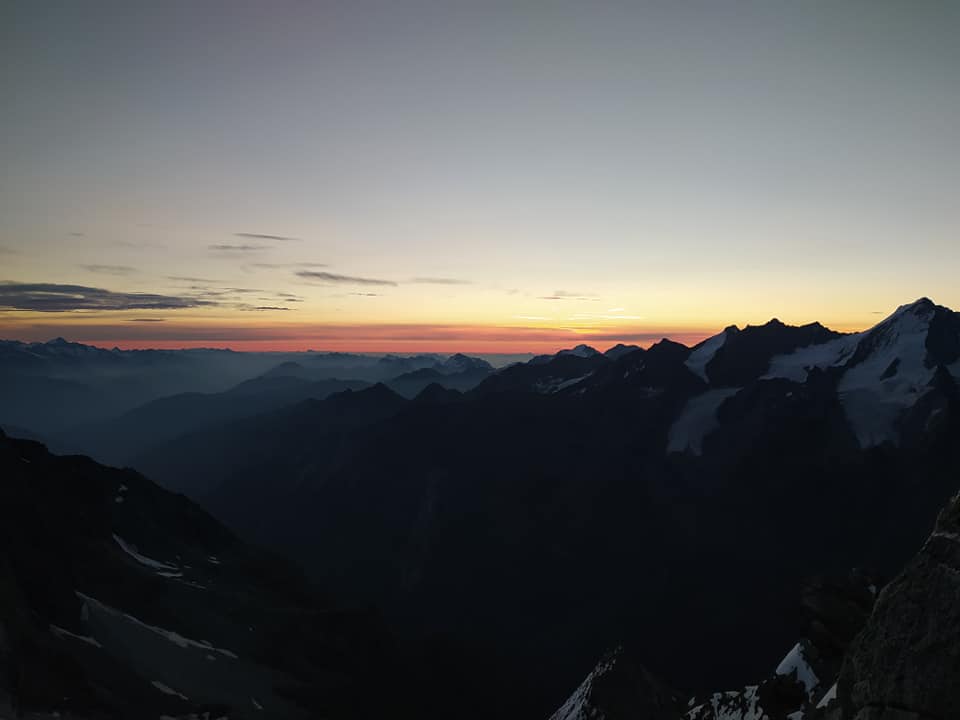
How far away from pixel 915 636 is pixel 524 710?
15927cm

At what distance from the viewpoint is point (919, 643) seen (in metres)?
21.8

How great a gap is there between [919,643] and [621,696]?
6183 centimetres

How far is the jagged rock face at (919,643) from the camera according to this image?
20.8m

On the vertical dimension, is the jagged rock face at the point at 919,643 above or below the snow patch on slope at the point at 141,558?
above

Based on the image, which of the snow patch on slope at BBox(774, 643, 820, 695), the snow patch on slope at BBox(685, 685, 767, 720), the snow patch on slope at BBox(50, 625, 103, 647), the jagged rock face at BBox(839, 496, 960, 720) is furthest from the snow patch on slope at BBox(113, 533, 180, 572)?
the jagged rock face at BBox(839, 496, 960, 720)

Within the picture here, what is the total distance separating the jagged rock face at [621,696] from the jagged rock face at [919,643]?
5596 cm

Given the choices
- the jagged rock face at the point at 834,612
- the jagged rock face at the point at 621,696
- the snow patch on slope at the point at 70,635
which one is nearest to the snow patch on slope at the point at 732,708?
the jagged rock face at the point at 621,696

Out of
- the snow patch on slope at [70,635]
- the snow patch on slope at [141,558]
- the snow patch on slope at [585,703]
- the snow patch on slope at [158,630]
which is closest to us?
the snow patch on slope at [585,703]

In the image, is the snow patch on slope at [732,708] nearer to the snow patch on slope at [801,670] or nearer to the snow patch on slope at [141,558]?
the snow patch on slope at [801,670]

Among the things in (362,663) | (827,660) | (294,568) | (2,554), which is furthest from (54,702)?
(294,568)

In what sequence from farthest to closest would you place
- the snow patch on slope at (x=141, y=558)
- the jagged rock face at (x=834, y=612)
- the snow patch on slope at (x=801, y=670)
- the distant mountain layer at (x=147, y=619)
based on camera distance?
the snow patch on slope at (x=141, y=558)
the distant mountain layer at (x=147, y=619)
the snow patch on slope at (x=801, y=670)
the jagged rock face at (x=834, y=612)

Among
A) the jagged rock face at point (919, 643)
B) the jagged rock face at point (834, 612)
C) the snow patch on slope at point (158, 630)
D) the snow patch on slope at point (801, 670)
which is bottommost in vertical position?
the snow patch on slope at point (158, 630)

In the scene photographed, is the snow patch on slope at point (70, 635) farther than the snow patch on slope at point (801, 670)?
Yes

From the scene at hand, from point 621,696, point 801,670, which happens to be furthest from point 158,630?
point 801,670
